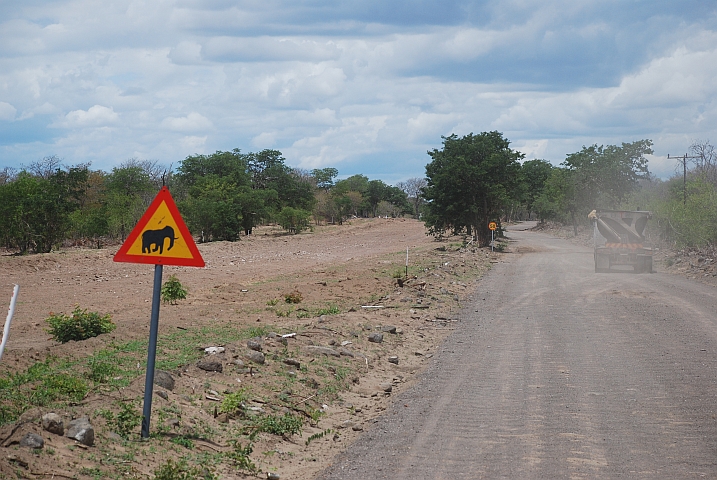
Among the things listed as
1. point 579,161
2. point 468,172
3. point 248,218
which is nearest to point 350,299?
point 468,172

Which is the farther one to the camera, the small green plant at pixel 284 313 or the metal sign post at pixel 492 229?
the metal sign post at pixel 492 229

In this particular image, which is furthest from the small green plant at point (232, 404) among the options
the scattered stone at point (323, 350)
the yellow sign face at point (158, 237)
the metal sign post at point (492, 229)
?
the metal sign post at point (492, 229)

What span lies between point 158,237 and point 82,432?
183 cm

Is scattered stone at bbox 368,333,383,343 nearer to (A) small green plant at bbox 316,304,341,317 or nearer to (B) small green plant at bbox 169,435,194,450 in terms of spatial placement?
(A) small green plant at bbox 316,304,341,317

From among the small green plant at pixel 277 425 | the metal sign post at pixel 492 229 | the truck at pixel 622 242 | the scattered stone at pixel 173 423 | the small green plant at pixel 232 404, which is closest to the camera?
the scattered stone at pixel 173 423

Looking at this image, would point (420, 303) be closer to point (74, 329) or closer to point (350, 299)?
point (350, 299)

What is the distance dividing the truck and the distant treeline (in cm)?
468

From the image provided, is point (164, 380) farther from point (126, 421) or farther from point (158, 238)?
point (158, 238)

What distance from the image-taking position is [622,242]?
96.3 feet

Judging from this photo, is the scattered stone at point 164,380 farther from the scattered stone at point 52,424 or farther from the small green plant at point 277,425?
the scattered stone at point 52,424

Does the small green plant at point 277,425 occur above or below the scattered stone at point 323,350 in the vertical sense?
below

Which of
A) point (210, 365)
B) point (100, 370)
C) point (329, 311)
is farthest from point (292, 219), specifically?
point (100, 370)

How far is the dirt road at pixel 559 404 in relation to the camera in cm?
650

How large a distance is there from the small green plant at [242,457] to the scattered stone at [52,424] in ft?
4.88
